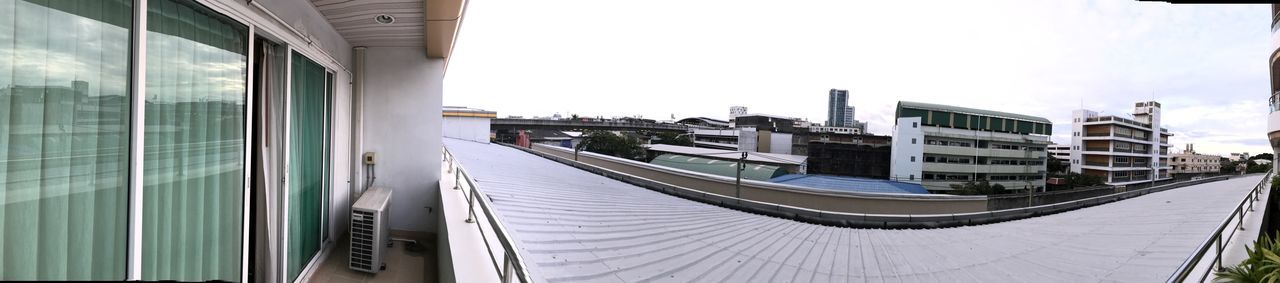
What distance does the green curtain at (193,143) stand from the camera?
1273mm

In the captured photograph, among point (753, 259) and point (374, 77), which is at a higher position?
point (374, 77)

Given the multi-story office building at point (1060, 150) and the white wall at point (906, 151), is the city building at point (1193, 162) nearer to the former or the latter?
the multi-story office building at point (1060, 150)

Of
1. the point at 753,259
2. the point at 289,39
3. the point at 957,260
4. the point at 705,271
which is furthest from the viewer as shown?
the point at 957,260

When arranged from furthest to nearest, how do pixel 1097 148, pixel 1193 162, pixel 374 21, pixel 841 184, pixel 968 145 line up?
pixel 1193 162, pixel 1097 148, pixel 968 145, pixel 841 184, pixel 374 21

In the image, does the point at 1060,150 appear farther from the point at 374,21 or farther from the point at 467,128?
the point at 374,21

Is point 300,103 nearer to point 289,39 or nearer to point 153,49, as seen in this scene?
point 289,39

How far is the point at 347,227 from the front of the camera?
3.46m

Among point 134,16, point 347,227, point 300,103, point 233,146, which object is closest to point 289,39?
point 300,103

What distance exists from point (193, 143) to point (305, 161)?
1233 mm

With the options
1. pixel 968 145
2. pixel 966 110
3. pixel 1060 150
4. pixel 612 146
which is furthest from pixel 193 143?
pixel 1060 150

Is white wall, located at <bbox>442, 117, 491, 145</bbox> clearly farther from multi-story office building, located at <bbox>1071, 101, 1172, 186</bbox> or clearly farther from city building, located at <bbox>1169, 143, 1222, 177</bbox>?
city building, located at <bbox>1169, 143, 1222, 177</bbox>

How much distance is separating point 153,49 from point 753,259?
3.02 meters

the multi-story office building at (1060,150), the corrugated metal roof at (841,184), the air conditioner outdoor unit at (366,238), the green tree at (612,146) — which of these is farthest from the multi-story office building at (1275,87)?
the multi-story office building at (1060,150)

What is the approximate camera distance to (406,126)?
3.79 m
